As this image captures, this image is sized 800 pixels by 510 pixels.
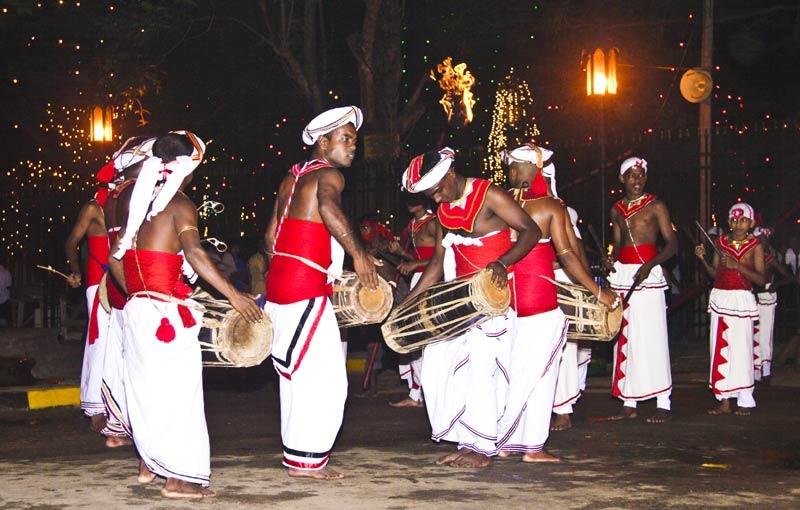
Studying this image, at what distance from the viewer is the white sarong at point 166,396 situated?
25.5ft

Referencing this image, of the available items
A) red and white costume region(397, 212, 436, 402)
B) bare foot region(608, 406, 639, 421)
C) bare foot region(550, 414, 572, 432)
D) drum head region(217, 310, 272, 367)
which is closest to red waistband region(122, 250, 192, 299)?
drum head region(217, 310, 272, 367)

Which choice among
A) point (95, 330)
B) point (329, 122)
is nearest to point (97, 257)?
point (95, 330)

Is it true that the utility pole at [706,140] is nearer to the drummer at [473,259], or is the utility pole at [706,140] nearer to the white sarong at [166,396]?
the drummer at [473,259]

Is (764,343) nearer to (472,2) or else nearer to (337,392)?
(337,392)

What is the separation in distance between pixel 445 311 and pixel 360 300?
59 cm

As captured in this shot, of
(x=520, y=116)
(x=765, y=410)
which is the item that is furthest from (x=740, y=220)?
(x=520, y=116)

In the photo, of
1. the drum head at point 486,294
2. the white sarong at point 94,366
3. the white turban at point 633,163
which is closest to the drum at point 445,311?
the drum head at point 486,294

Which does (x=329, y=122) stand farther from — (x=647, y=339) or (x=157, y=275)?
(x=647, y=339)

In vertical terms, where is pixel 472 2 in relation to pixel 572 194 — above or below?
above

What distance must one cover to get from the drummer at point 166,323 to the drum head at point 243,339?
9 centimetres

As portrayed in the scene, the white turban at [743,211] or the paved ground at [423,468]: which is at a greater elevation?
the white turban at [743,211]

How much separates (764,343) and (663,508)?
8154mm

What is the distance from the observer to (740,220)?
1248cm

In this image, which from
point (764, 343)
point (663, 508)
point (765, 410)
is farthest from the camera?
point (764, 343)
